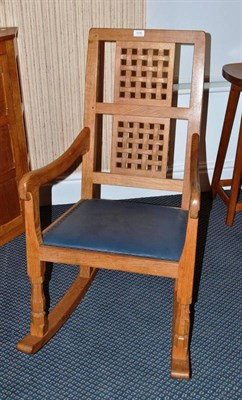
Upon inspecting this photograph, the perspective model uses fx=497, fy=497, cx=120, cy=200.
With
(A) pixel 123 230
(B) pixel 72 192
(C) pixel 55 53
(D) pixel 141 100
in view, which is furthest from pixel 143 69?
(B) pixel 72 192

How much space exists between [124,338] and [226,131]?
1.32 metres

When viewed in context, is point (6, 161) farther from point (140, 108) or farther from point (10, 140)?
point (140, 108)

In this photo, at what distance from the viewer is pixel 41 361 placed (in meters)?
1.81

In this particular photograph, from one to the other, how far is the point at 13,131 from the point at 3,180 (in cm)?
25

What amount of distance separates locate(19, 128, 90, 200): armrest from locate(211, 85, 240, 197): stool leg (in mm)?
980

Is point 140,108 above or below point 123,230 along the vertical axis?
above

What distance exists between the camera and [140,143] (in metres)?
2.02

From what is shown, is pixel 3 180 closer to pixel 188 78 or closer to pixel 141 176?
pixel 141 176

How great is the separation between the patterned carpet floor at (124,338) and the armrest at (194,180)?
63cm

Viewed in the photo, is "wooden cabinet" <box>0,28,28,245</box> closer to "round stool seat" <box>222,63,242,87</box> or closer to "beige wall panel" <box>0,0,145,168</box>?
"beige wall panel" <box>0,0,145,168</box>

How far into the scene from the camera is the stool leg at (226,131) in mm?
2600

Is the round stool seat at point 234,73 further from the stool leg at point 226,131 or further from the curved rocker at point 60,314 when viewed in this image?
the curved rocker at point 60,314

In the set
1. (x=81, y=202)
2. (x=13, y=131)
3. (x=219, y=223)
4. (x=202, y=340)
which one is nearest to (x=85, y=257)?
(x=81, y=202)

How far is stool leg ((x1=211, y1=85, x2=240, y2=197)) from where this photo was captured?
260 cm
